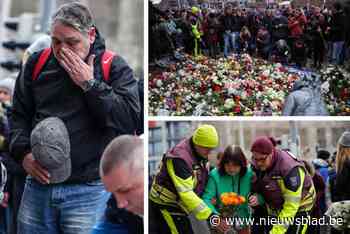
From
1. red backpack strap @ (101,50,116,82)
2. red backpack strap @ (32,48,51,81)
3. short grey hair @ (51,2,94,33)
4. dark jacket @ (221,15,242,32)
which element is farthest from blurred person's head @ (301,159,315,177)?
red backpack strap @ (32,48,51,81)

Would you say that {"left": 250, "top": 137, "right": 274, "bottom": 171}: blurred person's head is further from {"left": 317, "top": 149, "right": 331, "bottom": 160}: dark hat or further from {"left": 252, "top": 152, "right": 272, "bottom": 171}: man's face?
{"left": 317, "top": 149, "right": 331, "bottom": 160}: dark hat

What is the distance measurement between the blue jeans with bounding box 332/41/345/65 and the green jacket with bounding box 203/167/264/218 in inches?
33.3

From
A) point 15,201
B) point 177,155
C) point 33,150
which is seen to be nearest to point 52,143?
point 33,150

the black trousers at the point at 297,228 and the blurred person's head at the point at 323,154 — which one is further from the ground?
the blurred person's head at the point at 323,154

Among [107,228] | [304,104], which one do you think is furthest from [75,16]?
[304,104]

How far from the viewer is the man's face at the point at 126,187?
10.2 feet

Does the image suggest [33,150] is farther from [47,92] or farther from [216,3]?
[216,3]

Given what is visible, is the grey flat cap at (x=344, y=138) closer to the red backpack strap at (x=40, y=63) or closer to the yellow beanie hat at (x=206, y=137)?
the yellow beanie hat at (x=206, y=137)

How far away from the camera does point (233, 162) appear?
318 cm

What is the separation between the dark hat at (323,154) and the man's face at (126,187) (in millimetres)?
1052

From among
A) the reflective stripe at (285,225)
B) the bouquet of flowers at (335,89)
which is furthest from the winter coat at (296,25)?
the reflective stripe at (285,225)

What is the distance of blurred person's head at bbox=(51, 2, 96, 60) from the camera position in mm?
3049

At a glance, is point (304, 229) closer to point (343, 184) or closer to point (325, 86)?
point (343, 184)

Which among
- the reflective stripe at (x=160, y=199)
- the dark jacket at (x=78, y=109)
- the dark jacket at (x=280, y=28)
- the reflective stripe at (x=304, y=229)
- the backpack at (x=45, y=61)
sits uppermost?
the dark jacket at (x=280, y=28)
